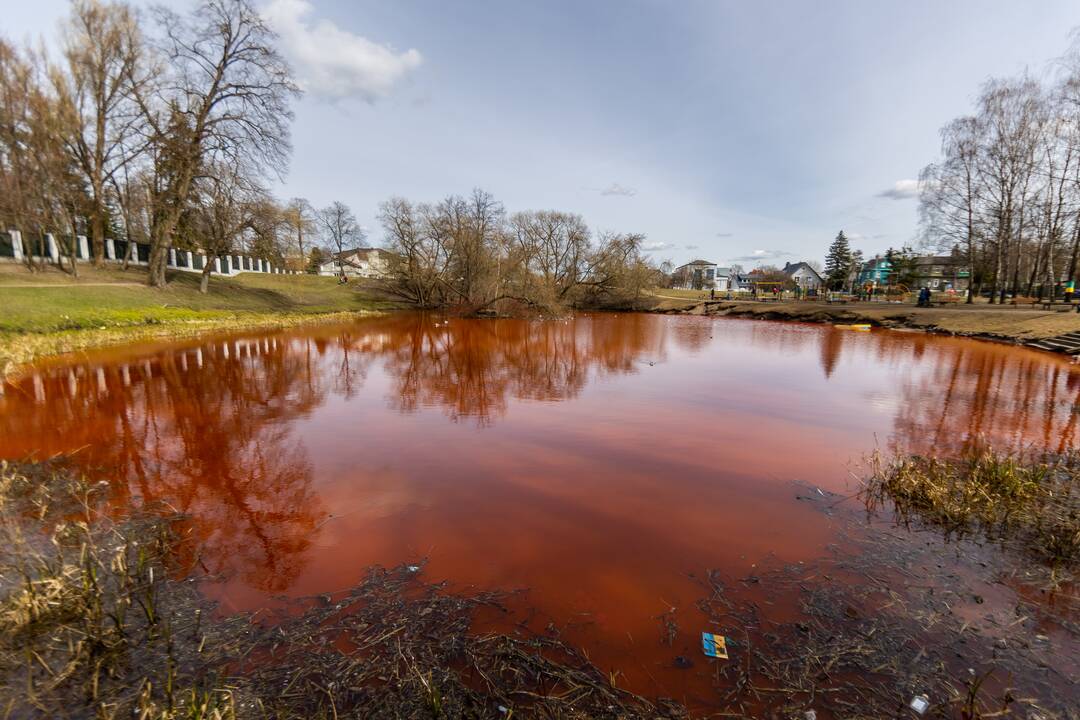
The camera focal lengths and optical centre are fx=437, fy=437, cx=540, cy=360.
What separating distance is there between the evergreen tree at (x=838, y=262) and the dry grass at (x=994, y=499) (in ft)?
237

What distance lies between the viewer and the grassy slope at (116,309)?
47.7ft

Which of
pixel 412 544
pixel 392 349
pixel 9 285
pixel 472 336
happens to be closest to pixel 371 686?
pixel 412 544

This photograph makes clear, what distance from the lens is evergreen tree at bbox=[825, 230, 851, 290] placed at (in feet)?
220

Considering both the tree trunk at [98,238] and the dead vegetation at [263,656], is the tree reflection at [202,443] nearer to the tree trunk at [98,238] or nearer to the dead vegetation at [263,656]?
the dead vegetation at [263,656]

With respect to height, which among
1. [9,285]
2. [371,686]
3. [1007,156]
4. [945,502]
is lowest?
[371,686]

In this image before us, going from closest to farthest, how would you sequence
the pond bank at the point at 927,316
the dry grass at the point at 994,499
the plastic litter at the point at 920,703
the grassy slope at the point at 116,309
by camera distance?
the plastic litter at the point at 920,703 < the dry grass at the point at 994,499 < the grassy slope at the point at 116,309 < the pond bank at the point at 927,316

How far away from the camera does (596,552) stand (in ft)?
14.1

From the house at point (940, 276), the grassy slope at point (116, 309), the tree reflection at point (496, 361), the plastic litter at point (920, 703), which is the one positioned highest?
the house at point (940, 276)

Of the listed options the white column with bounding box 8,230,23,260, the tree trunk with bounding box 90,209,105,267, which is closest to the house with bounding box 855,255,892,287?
the tree trunk with bounding box 90,209,105,267

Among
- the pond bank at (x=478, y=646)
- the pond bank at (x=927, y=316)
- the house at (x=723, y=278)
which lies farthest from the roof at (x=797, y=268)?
the pond bank at (x=478, y=646)

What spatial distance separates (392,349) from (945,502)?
17.0 m

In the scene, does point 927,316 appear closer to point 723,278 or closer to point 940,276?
point 940,276

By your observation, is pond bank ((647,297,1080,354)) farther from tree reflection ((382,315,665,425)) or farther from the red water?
tree reflection ((382,315,665,425))

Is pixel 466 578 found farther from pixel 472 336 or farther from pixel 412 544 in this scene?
pixel 472 336
